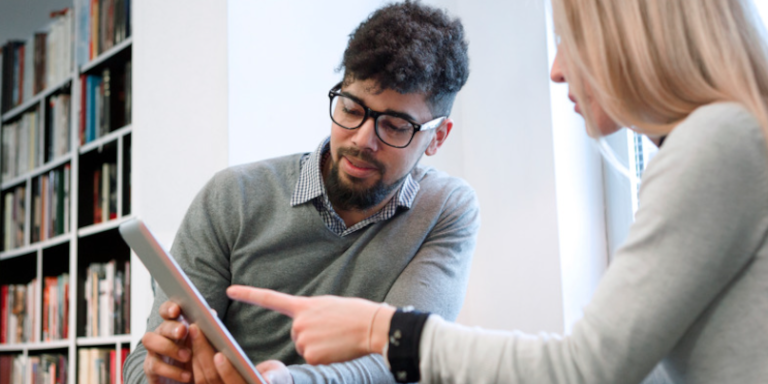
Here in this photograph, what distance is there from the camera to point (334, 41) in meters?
2.35

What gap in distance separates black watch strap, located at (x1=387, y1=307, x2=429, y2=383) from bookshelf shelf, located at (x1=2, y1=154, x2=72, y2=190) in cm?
242

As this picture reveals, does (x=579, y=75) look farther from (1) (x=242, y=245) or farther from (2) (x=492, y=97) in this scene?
(2) (x=492, y=97)

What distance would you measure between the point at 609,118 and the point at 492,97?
1.54 metres

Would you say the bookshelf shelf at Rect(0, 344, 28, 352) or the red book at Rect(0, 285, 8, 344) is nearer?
the bookshelf shelf at Rect(0, 344, 28, 352)

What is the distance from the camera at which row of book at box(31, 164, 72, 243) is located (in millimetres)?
2836

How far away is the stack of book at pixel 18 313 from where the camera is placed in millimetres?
3066

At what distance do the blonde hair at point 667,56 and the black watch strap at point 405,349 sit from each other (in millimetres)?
346

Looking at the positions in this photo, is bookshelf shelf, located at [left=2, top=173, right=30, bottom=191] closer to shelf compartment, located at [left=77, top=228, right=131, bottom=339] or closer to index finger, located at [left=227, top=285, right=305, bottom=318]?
shelf compartment, located at [left=77, top=228, right=131, bottom=339]

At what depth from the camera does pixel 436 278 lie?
146cm

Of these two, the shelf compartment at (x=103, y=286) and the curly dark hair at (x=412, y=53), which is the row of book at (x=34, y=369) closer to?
the shelf compartment at (x=103, y=286)

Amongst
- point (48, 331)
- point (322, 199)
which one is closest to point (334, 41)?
point (322, 199)

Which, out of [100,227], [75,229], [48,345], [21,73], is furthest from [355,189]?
[21,73]

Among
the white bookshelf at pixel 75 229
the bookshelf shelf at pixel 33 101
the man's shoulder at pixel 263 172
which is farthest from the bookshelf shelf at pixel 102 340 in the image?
the man's shoulder at pixel 263 172

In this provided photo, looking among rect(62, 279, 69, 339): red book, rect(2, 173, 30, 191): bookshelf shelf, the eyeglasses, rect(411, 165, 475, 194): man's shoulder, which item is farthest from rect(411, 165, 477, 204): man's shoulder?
rect(2, 173, 30, 191): bookshelf shelf
